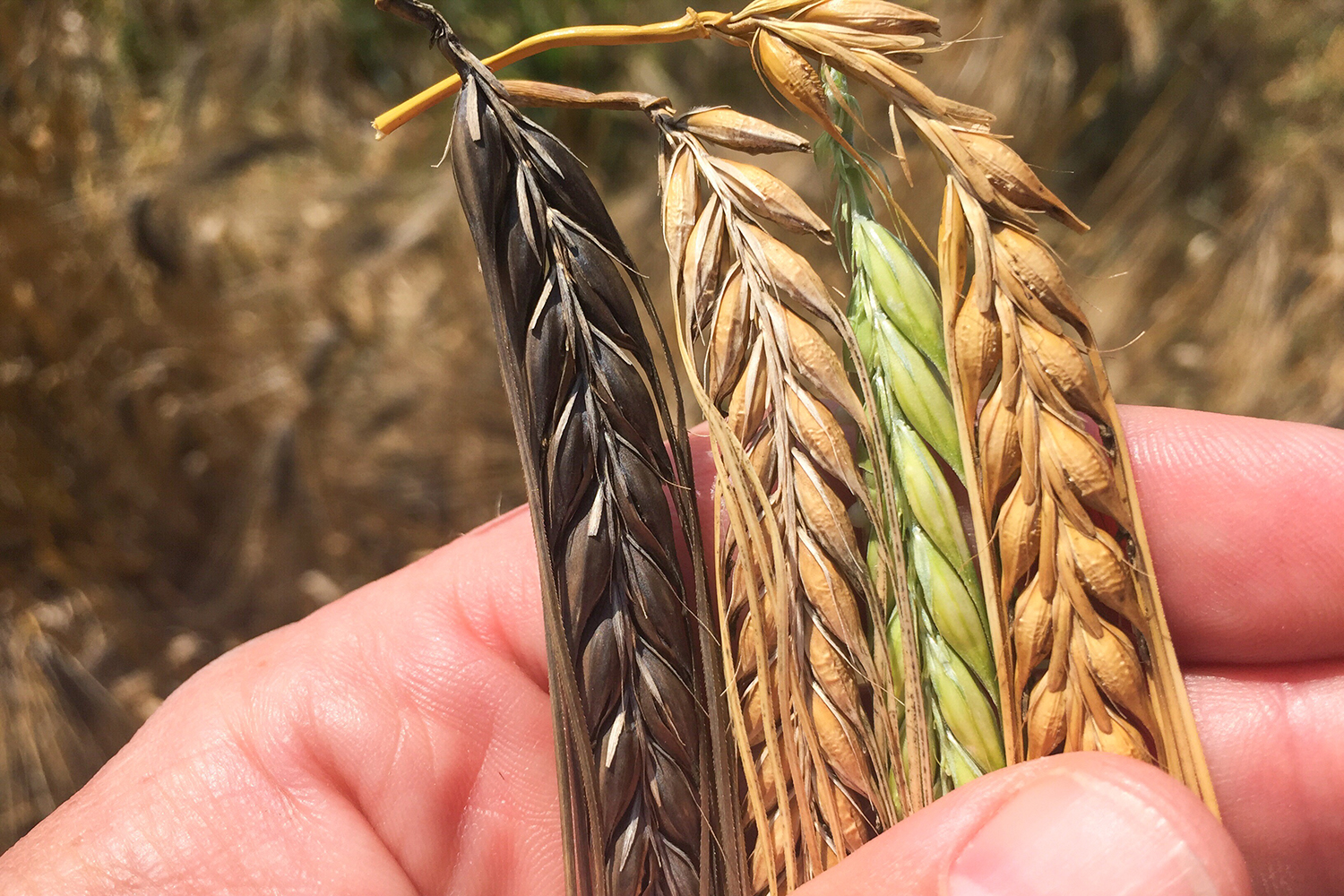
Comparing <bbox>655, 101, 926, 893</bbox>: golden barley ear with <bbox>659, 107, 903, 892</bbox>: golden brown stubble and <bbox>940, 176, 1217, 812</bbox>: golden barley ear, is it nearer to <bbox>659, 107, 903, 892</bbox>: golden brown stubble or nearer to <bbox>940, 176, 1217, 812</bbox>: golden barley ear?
<bbox>659, 107, 903, 892</bbox>: golden brown stubble

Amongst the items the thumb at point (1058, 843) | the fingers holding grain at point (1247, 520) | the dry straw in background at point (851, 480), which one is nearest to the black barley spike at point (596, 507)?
the dry straw in background at point (851, 480)

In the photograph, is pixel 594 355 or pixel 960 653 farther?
pixel 960 653

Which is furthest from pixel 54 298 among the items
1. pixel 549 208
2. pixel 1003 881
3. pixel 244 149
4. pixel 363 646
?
pixel 1003 881

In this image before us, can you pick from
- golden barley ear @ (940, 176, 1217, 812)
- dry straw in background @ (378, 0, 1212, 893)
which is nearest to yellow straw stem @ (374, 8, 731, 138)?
dry straw in background @ (378, 0, 1212, 893)

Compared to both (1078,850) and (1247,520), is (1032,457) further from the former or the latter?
(1247,520)

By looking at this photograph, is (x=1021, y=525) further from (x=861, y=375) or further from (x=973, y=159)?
(x=973, y=159)

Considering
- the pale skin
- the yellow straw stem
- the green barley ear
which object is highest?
the yellow straw stem
